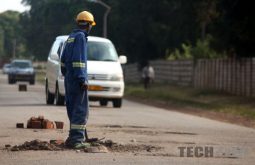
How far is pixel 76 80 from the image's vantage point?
39.2 feet

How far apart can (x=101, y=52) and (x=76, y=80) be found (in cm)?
1363

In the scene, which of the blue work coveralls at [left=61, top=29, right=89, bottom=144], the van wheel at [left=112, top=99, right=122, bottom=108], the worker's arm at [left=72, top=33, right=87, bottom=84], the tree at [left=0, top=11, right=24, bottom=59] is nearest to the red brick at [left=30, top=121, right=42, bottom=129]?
the blue work coveralls at [left=61, top=29, right=89, bottom=144]

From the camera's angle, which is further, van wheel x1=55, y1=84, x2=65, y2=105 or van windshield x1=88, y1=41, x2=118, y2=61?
van windshield x1=88, y1=41, x2=118, y2=61

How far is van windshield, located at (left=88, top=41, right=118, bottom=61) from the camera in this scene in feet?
83.2

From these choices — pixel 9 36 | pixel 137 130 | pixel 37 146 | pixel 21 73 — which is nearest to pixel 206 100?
pixel 21 73

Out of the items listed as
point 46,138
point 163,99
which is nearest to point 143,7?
point 163,99

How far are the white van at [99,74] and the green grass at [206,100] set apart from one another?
14.5 ft

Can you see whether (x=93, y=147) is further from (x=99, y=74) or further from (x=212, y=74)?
(x=212, y=74)

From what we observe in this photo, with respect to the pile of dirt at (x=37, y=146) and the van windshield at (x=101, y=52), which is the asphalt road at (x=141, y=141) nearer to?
the pile of dirt at (x=37, y=146)

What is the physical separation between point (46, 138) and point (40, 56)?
76.3 m

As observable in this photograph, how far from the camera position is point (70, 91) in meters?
12.0

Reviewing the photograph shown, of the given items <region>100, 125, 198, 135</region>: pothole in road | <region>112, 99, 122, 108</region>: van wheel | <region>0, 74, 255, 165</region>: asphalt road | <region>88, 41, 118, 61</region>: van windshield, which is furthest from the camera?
<region>112, 99, 122, 108</region>: van wheel

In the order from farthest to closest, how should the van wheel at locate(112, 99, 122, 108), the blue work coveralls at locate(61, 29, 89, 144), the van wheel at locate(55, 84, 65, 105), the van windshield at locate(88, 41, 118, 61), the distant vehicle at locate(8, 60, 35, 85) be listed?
the distant vehicle at locate(8, 60, 35, 85), the van wheel at locate(112, 99, 122, 108), the van windshield at locate(88, 41, 118, 61), the van wheel at locate(55, 84, 65, 105), the blue work coveralls at locate(61, 29, 89, 144)

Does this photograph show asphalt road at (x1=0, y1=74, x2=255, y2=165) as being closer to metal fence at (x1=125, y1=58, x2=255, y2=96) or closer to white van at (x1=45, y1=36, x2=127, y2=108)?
white van at (x1=45, y1=36, x2=127, y2=108)
